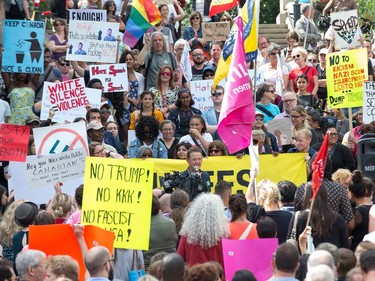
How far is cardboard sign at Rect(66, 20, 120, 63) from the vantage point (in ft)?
72.4

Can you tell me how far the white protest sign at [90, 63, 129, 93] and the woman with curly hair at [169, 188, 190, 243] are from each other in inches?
288

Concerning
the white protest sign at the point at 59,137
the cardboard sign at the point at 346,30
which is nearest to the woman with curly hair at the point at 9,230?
the white protest sign at the point at 59,137

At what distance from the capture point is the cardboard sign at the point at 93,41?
72.4ft

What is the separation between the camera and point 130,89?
2183 centimetres

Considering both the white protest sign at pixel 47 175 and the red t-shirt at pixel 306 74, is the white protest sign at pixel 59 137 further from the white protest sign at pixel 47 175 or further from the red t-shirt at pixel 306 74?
the red t-shirt at pixel 306 74

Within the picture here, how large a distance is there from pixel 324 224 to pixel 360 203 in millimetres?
1443

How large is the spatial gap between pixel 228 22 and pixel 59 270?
1464cm

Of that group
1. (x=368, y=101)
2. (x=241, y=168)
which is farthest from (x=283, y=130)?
(x=241, y=168)

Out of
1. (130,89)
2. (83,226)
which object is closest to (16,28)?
(130,89)

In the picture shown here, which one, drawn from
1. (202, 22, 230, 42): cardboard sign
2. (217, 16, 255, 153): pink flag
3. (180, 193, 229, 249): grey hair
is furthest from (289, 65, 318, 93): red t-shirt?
(180, 193, 229, 249): grey hair

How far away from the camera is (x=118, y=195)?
1326cm

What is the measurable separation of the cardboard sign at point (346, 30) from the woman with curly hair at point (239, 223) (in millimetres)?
10601

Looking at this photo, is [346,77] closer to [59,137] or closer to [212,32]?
[59,137]

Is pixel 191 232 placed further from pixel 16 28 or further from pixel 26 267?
pixel 16 28
